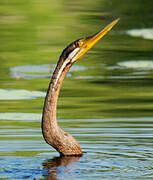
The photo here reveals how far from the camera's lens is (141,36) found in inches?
784

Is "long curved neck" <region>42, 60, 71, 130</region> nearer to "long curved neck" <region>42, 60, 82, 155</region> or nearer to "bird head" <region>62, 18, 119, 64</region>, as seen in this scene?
"long curved neck" <region>42, 60, 82, 155</region>

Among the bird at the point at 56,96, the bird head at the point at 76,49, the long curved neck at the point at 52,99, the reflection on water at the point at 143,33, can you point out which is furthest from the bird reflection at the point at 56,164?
the reflection on water at the point at 143,33

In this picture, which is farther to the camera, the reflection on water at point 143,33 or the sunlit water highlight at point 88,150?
the reflection on water at point 143,33

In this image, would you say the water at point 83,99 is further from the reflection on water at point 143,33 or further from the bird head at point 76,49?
the bird head at point 76,49

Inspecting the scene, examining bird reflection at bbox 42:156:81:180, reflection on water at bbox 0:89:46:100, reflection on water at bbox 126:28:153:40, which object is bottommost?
bird reflection at bbox 42:156:81:180

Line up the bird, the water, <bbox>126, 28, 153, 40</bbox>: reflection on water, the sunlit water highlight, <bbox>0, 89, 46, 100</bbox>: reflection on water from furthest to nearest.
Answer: <bbox>126, 28, 153, 40</bbox>: reflection on water, <bbox>0, 89, 46, 100</bbox>: reflection on water, the bird, the water, the sunlit water highlight

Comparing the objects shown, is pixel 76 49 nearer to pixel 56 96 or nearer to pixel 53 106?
pixel 56 96

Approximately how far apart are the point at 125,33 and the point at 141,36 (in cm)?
129

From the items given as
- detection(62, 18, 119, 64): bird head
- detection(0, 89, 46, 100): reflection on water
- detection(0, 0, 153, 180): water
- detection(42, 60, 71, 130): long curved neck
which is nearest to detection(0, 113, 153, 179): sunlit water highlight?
detection(0, 0, 153, 180): water

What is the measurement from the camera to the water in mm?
8117

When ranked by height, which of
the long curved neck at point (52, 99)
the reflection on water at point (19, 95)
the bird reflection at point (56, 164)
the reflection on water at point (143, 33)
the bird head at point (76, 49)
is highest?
the bird head at point (76, 49)

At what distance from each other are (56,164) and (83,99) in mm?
4067

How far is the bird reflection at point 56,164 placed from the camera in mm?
7738

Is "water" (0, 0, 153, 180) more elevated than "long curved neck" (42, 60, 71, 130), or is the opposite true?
"long curved neck" (42, 60, 71, 130)
